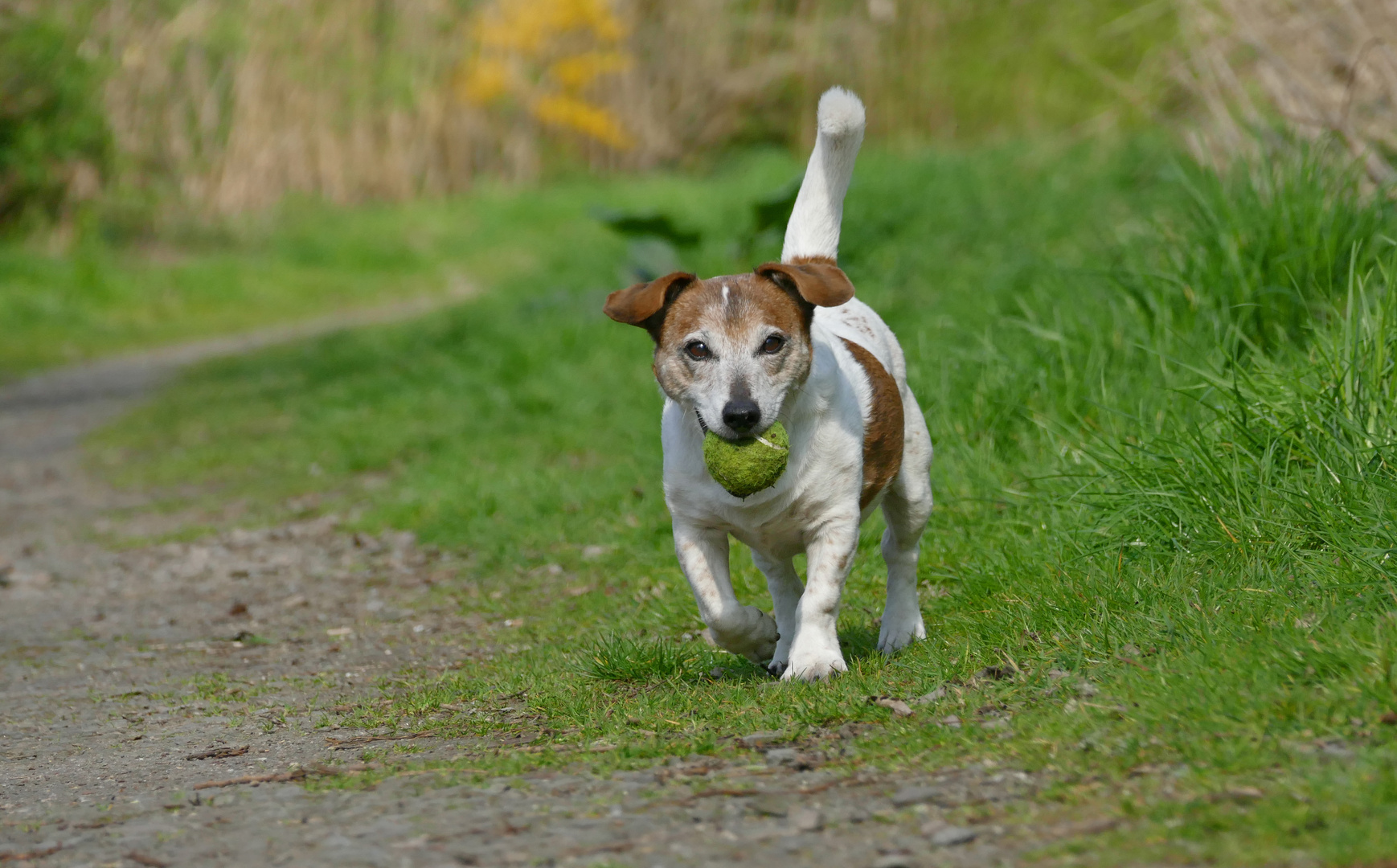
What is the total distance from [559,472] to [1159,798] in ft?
16.0

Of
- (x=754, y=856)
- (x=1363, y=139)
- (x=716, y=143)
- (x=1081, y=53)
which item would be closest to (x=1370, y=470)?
(x=754, y=856)

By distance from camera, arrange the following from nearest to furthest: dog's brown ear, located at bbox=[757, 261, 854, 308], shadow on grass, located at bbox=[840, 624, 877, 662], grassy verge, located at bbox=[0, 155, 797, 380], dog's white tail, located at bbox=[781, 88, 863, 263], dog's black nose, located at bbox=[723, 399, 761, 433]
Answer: dog's black nose, located at bbox=[723, 399, 761, 433], dog's brown ear, located at bbox=[757, 261, 854, 308], shadow on grass, located at bbox=[840, 624, 877, 662], dog's white tail, located at bbox=[781, 88, 863, 263], grassy verge, located at bbox=[0, 155, 797, 380]

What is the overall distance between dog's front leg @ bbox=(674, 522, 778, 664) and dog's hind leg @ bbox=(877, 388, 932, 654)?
427 millimetres

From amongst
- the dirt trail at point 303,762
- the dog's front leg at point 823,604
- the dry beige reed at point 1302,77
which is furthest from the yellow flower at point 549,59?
the dog's front leg at point 823,604

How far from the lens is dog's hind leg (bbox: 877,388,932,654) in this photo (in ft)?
14.4

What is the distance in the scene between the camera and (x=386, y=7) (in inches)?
790

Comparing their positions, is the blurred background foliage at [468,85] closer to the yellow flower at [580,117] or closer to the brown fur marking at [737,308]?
the yellow flower at [580,117]

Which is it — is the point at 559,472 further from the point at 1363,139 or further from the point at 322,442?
the point at 1363,139

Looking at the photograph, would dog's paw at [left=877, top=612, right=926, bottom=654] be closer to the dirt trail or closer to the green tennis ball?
the green tennis ball

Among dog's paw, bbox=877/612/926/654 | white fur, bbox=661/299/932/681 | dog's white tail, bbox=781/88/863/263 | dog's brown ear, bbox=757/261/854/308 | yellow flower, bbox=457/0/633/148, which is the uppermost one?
yellow flower, bbox=457/0/633/148

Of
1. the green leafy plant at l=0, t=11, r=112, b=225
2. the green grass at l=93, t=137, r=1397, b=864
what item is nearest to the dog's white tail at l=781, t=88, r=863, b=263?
the green grass at l=93, t=137, r=1397, b=864

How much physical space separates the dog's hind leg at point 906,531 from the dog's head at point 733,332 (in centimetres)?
65

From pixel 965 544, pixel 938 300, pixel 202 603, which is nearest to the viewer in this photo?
pixel 965 544

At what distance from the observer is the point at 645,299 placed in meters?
4.03
